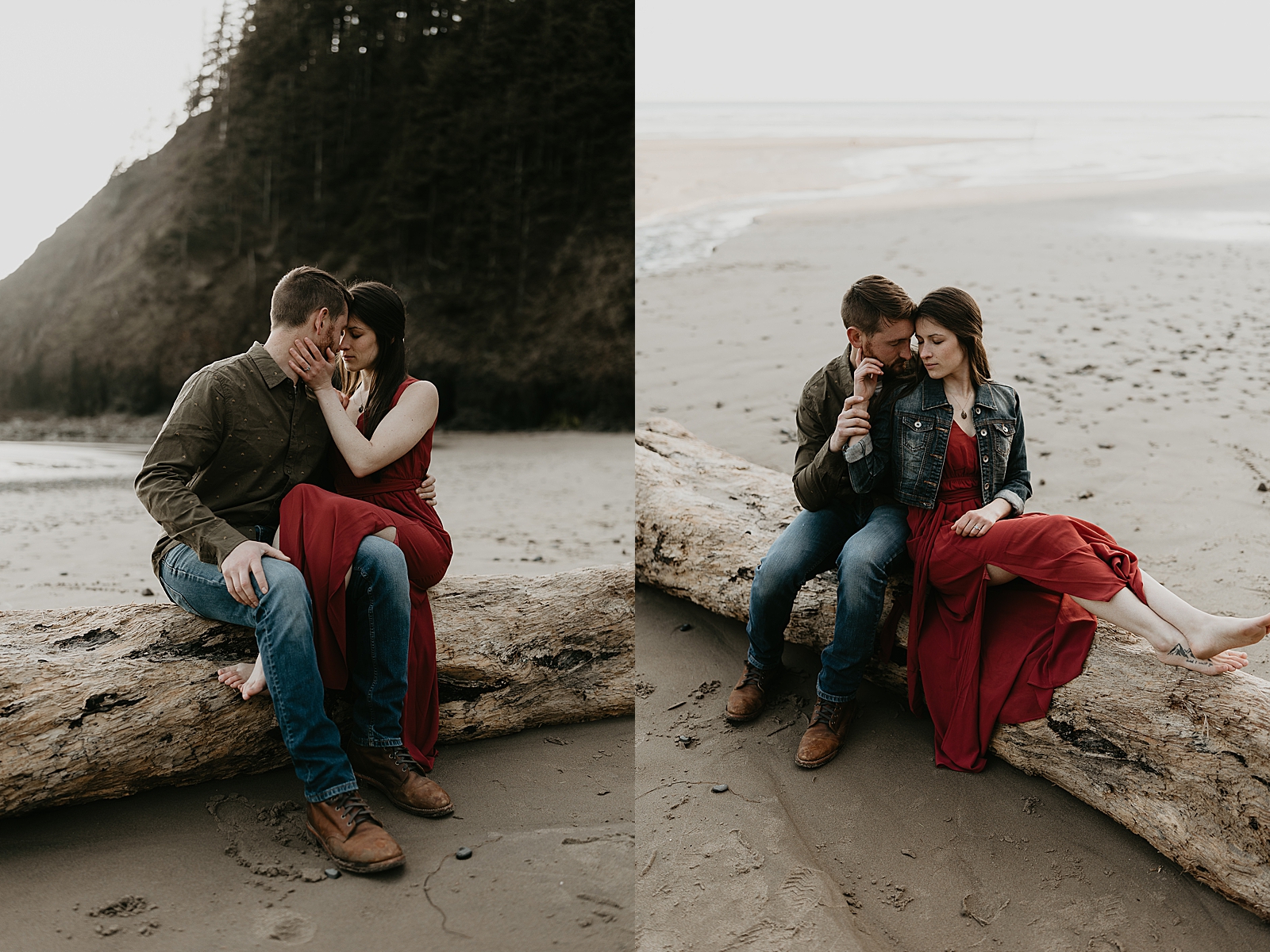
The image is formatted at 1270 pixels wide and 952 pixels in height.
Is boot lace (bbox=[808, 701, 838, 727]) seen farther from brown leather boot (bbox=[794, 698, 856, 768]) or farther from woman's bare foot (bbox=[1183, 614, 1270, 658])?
woman's bare foot (bbox=[1183, 614, 1270, 658])

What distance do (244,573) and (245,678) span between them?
43 cm

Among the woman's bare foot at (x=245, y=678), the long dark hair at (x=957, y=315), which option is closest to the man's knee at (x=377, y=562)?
the woman's bare foot at (x=245, y=678)

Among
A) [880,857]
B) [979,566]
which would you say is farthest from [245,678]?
[979,566]

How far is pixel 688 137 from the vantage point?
35.2 meters

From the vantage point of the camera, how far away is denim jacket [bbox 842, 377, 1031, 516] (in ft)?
11.3

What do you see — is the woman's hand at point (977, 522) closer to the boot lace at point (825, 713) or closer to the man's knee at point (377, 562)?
the boot lace at point (825, 713)

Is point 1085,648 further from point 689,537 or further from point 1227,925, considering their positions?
point 689,537

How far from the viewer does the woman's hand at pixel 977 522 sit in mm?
3260

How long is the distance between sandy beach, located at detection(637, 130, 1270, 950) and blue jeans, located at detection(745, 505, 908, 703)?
264 mm

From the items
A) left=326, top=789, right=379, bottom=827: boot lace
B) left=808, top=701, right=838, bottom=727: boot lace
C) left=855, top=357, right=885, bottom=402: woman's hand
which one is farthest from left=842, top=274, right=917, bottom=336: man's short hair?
left=326, top=789, right=379, bottom=827: boot lace

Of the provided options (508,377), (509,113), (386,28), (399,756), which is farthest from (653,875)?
(386,28)

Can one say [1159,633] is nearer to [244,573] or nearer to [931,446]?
[931,446]

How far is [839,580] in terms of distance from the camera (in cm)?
338

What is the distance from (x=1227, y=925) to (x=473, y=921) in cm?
200
